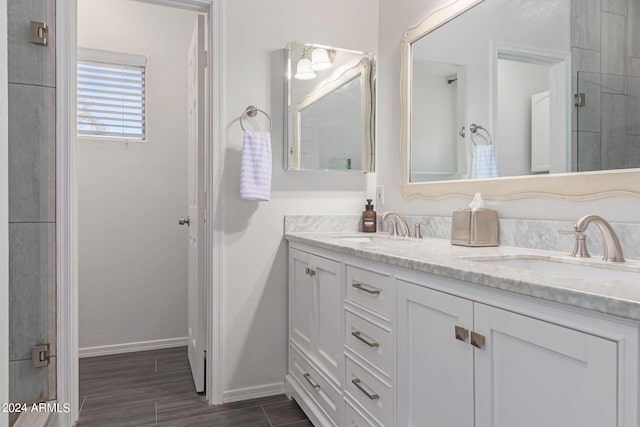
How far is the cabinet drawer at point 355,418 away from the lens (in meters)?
1.54

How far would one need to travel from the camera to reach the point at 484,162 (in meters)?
1.86

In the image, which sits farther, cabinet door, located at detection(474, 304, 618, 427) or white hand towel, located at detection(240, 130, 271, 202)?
white hand towel, located at detection(240, 130, 271, 202)

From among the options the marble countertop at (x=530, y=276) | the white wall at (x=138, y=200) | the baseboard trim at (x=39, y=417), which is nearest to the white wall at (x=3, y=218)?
the baseboard trim at (x=39, y=417)

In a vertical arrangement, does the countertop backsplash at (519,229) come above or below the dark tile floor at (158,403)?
above

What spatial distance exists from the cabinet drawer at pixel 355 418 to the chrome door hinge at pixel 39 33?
A: 201cm

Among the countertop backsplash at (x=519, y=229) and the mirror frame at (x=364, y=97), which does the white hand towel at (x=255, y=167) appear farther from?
the mirror frame at (x=364, y=97)

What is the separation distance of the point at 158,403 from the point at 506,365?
6.43 feet

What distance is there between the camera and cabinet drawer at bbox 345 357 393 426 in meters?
1.41

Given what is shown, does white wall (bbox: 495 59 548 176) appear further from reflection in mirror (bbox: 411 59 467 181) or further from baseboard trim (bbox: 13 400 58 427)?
baseboard trim (bbox: 13 400 58 427)

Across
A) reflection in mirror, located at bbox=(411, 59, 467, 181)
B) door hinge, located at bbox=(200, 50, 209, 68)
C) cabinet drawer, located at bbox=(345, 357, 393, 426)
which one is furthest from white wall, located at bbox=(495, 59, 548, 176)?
door hinge, located at bbox=(200, 50, 209, 68)

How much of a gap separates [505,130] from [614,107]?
44 cm

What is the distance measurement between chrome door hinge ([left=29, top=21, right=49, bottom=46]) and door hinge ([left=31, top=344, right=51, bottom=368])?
135cm

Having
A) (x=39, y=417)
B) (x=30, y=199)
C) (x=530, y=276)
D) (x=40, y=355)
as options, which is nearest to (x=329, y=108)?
(x=30, y=199)

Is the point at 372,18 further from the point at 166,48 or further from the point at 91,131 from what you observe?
the point at 91,131
